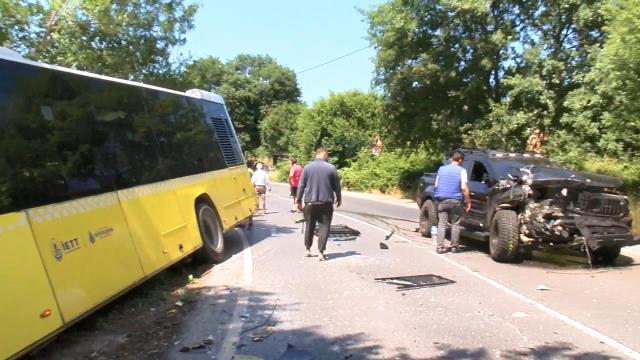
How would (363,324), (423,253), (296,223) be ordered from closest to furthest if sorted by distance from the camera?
(363,324)
(423,253)
(296,223)

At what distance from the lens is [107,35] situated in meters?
12.5

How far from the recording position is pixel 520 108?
74.4ft

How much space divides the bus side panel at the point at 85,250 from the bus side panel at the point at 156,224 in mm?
266

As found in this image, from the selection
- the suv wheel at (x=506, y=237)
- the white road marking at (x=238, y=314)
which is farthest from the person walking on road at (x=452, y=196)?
the white road marking at (x=238, y=314)

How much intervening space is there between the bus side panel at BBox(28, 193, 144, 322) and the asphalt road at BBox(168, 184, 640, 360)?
3.08 feet

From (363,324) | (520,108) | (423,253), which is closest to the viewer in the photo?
(363,324)

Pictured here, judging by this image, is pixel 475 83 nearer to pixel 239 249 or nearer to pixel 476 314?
pixel 239 249

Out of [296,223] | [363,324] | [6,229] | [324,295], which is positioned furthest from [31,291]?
[296,223]

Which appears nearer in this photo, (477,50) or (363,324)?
(363,324)

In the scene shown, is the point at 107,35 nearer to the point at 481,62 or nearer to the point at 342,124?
the point at 481,62

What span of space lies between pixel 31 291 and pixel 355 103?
4091 centimetres

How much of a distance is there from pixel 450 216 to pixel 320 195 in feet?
8.23

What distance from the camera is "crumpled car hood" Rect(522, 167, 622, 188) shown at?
1011 cm

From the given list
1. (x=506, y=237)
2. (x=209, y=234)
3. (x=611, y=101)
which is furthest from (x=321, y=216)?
(x=611, y=101)
